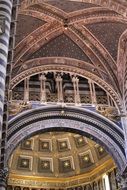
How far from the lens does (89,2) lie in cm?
1381

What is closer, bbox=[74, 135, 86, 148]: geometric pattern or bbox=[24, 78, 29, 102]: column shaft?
bbox=[24, 78, 29, 102]: column shaft

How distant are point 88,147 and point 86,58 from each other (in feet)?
16.1

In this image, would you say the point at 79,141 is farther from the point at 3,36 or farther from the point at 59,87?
the point at 3,36

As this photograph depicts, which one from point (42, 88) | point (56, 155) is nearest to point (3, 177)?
point (42, 88)

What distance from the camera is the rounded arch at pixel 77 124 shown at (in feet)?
44.7

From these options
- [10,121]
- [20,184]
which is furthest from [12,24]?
[20,184]

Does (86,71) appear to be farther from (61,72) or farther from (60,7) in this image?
(60,7)

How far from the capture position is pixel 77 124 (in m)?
14.2

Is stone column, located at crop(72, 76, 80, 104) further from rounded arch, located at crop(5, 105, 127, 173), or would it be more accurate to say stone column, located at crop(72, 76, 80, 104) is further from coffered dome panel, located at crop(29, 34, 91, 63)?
coffered dome panel, located at crop(29, 34, 91, 63)

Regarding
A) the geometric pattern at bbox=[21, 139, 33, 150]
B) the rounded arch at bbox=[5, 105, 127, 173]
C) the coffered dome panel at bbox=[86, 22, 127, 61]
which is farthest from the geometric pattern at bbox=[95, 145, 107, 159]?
the coffered dome panel at bbox=[86, 22, 127, 61]

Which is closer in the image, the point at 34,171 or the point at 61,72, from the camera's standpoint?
the point at 61,72

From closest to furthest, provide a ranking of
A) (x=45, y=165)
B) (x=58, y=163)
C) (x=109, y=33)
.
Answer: (x=109, y=33) < (x=45, y=165) < (x=58, y=163)

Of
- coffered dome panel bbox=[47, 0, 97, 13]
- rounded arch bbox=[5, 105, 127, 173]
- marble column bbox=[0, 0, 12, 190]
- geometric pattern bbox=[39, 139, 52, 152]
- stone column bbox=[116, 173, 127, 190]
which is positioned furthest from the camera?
geometric pattern bbox=[39, 139, 52, 152]

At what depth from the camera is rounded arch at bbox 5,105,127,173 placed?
44.7 ft
